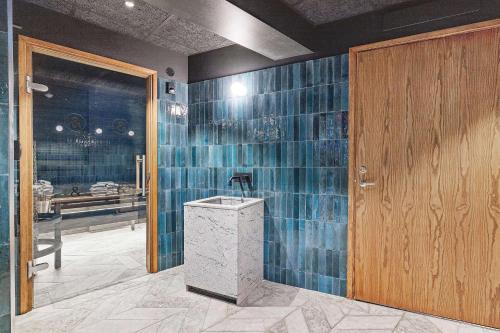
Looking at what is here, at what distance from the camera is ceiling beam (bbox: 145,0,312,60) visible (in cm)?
181

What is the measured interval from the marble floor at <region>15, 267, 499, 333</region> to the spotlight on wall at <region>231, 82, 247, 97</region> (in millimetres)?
1878

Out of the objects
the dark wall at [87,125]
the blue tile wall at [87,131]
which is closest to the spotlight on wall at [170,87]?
the dark wall at [87,125]

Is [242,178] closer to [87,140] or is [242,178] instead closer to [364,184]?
[364,184]

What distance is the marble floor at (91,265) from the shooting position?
8.88 feet

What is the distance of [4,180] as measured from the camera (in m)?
1.42

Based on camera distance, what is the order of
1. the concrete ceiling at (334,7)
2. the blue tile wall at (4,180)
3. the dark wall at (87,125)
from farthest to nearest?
the dark wall at (87,125)
the concrete ceiling at (334,7)
the blue tile wall at (4,180)

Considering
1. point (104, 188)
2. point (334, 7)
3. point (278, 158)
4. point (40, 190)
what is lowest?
point (104, 188)

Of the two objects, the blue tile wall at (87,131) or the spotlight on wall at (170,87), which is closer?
the spotlight on wall at (170,87)

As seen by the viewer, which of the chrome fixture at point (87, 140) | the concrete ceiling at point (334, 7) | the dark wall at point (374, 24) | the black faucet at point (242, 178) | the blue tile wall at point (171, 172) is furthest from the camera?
the chrome fixture at point (87, 140)

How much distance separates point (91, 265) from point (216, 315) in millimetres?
1817

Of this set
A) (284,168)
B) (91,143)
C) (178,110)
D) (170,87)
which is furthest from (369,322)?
(91,143)

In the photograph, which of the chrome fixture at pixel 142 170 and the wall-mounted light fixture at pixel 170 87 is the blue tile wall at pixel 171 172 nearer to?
the wall-mounted light fixture at pixel 170 87

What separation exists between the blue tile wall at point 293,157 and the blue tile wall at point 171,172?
33 centimetres

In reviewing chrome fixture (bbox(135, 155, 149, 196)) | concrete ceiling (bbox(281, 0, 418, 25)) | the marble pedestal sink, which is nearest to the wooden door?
concrete ceiling (bbox(281, 0, 418, 25))
